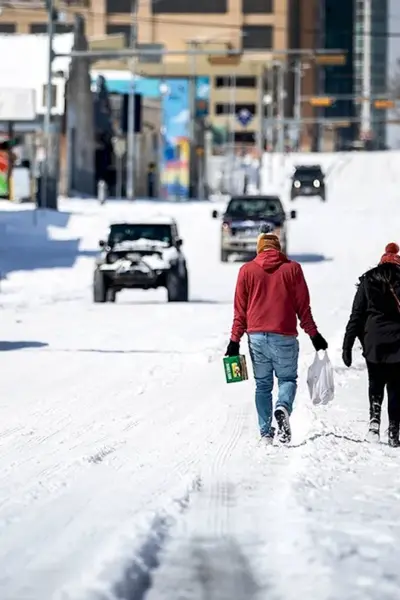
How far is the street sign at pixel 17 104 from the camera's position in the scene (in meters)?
65.0

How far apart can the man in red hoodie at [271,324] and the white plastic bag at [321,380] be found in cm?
27

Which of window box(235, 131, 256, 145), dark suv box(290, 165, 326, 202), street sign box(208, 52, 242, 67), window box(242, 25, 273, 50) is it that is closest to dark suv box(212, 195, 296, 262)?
dark suv box(290, 165, 326, 202)

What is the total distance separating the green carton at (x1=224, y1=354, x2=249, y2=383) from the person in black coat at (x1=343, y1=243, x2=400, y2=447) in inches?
35.3

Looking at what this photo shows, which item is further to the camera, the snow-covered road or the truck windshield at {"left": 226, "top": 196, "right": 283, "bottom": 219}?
the truck windshield at {"left": 226, "top": 196, "right": 283, "bottom": 219}

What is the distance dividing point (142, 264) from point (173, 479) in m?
20.4

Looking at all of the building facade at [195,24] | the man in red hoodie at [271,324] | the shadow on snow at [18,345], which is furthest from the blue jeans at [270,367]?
the building facade at [195,24]

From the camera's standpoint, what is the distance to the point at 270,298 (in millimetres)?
12062

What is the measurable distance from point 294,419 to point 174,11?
160641 millimetres

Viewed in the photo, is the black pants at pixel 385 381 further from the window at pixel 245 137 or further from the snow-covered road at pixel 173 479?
the window at pixel 245 137

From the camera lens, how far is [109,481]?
10023 millimetres

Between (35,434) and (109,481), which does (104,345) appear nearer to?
(35,434)

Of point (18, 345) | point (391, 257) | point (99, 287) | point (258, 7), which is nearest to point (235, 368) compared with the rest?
point (391, 257)

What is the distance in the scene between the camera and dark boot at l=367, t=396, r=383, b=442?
12.3 metres

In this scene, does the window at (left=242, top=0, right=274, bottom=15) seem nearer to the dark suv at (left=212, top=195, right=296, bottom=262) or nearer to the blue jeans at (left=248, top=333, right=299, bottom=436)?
the dark suv at (left=212, top=195, right=296, bottom=262)
